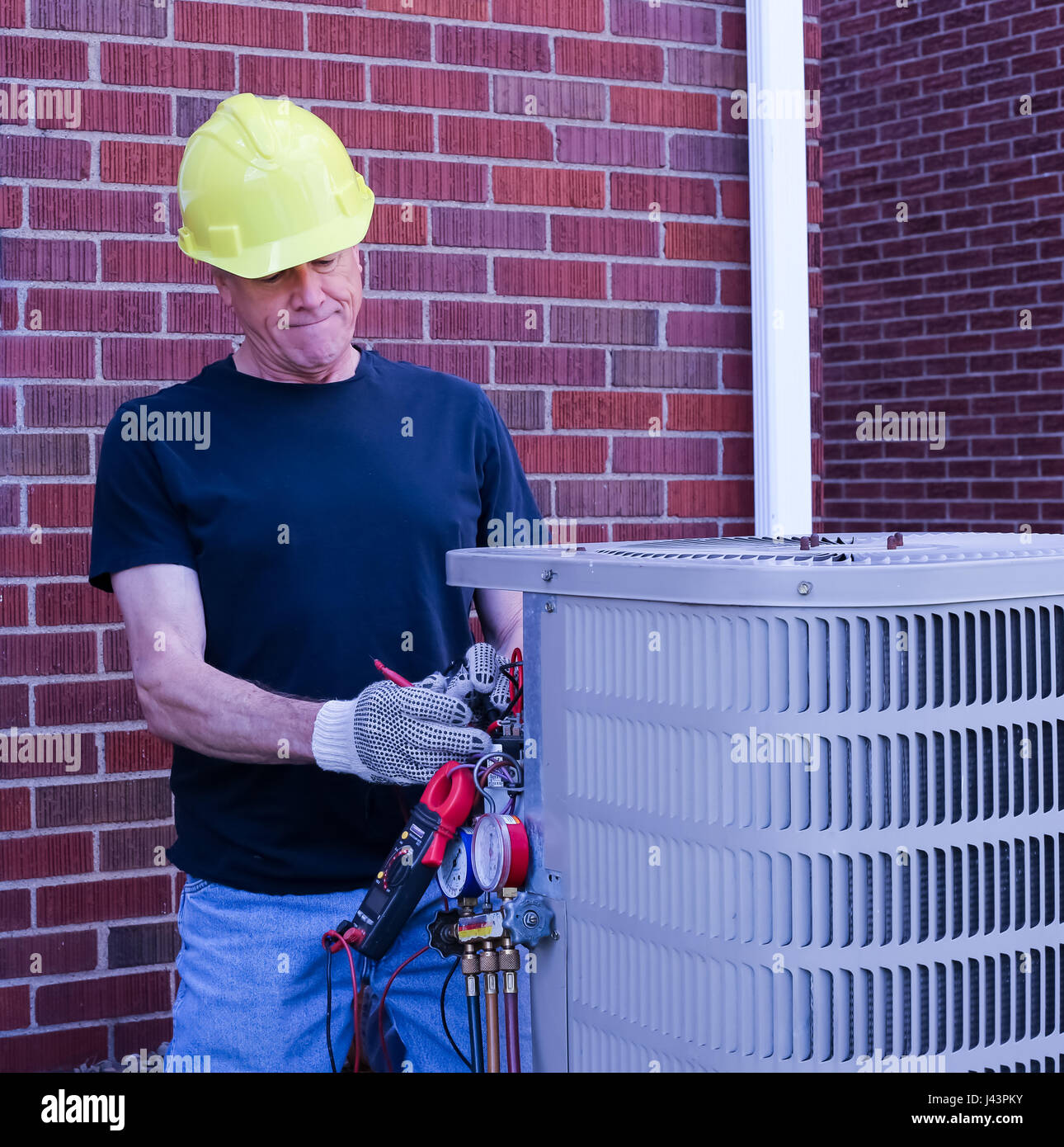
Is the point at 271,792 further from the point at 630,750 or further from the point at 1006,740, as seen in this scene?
the point at 1006,740

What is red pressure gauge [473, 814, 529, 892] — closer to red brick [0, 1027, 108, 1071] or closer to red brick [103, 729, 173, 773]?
red brick [103, 729, 173, 773]

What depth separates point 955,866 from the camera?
4.44ft

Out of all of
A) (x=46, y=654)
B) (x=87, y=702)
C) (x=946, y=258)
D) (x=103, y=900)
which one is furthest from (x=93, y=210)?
(x=946, y=258)

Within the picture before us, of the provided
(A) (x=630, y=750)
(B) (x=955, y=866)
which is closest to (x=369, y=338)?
(A) (x=630, y=750)

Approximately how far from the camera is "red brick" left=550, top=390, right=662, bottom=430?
342 cm

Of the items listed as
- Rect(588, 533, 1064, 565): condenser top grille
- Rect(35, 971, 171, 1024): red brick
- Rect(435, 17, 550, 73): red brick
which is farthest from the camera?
Rect(435, 17, 550, 73): red brick

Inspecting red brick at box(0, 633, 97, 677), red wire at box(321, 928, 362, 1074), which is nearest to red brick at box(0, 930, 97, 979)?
red brick at box(0, 633, 97, 677)

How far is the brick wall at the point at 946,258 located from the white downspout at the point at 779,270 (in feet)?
10.7

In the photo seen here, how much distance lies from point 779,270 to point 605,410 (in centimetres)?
56

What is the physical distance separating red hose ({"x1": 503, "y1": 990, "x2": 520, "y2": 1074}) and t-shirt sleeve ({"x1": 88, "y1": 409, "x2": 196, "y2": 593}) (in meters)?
0.90

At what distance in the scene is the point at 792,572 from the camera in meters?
1.31

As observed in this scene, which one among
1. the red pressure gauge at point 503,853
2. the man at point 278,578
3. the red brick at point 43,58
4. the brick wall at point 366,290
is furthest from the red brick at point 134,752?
the red pressure gauge at point 503,853

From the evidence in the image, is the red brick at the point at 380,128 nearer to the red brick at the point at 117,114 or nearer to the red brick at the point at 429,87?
the red brick at the point at 429,87

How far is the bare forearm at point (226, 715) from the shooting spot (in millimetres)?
1945
